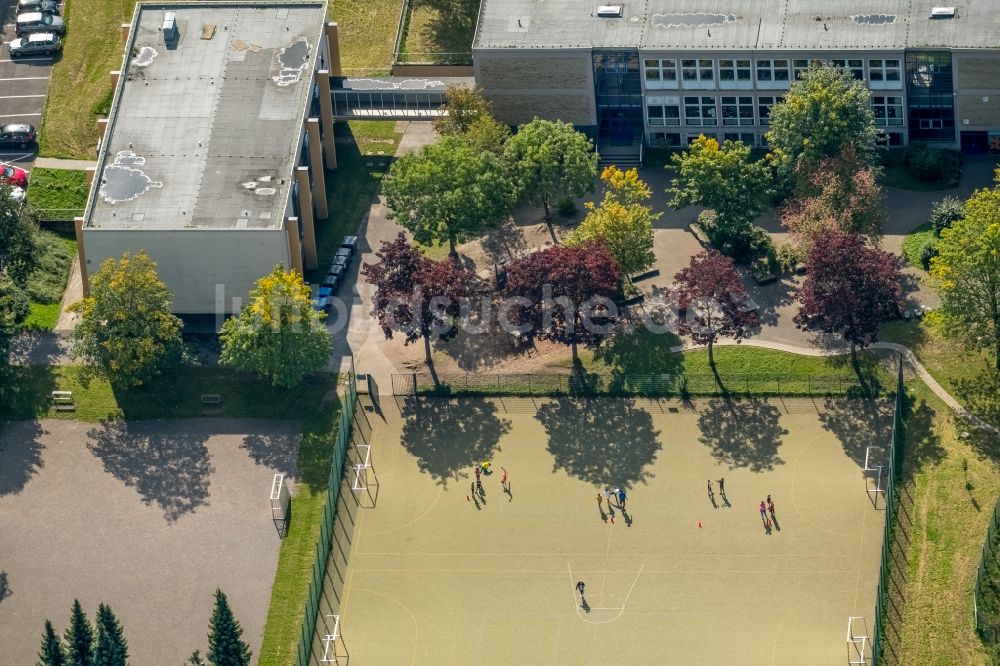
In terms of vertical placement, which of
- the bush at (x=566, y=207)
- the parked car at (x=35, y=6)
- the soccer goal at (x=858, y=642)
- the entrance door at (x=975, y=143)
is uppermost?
the parked car at (x=35, y=6)

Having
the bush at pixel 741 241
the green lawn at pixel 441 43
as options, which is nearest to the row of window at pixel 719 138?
the bush at pixel 741 241

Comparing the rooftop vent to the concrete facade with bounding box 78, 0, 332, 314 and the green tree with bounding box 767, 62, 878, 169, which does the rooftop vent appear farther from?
the concrete facade with bounding box 78, 0, 332, 314

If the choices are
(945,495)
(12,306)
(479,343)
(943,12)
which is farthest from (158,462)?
(943,12)

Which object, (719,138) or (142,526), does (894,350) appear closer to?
(719,138)

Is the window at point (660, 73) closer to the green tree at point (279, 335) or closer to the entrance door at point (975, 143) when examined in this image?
the entrance door at point (975, 143)

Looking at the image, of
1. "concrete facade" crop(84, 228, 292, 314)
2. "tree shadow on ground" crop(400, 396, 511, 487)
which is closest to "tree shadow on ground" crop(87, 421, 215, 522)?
"concrete facade" crop(84, 228, 292, 314)

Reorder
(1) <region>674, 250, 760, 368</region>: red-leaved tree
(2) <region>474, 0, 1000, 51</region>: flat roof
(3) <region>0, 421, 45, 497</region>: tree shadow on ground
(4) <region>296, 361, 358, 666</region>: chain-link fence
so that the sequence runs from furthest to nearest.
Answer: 1. (2) <region>474, 0, 1000, 51</region>: flat roof
2. (1) <region>674, 250, 760, 368</region>: red-leaved tree
3. (3) <region>0, 421, 45, 497</region>: tree shadow on ground
4. (4) <region>296, 361, 358, 666</region>: chain-link fence

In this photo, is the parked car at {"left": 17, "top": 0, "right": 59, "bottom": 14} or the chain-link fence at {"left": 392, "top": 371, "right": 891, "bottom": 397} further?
the parked car at {"left": 17, "top": 0, "right": 59, "bottom": 14}
